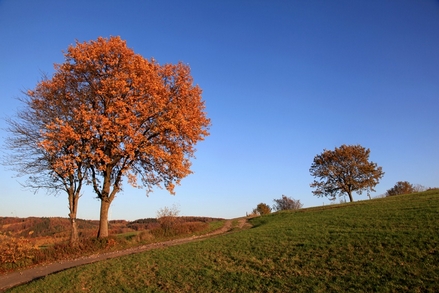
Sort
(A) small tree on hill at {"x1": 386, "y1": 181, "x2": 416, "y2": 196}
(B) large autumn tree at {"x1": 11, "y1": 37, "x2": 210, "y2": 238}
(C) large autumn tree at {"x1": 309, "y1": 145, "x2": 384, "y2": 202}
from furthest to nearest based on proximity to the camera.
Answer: (A) small tree on hill at {"x1": 386, "y1": 181, "x2": 416, "y2": 196}
(C) large autumn tree at {"x1": 309, "y1": 145, "x2": 384, "y2": 202}
(B) large autumn tree at {"x1": 11, "y1": 37, "x2": 210, "y2": 238}

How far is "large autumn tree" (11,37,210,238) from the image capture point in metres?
19.8

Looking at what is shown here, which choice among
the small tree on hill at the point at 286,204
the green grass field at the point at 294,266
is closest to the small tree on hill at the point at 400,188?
the small tree on hill at the point at 286,204

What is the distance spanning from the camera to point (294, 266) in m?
10.5

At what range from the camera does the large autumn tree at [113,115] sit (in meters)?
19.8

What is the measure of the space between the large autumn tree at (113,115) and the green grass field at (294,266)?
813 cm

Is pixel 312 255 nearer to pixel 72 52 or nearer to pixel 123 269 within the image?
pixel 123 269

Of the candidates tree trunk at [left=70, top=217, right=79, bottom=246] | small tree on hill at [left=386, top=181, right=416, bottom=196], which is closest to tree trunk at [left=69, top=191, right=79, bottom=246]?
tree trunk at [left=70, top=217, right=79, bottom=246]

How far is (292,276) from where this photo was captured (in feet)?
31.6

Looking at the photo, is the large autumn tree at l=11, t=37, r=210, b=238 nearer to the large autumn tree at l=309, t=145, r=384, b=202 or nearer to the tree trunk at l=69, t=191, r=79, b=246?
the tree trunk at l=69, t=191, r=79, b=246

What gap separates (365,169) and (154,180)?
42189 millimetres

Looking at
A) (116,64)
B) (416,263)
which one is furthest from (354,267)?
(116,64)

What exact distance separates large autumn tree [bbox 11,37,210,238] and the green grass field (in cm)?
813

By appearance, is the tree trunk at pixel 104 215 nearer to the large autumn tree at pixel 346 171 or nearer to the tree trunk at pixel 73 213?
the tree trunk at pixel 73 213

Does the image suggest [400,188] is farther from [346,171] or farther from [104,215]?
[104,215]
